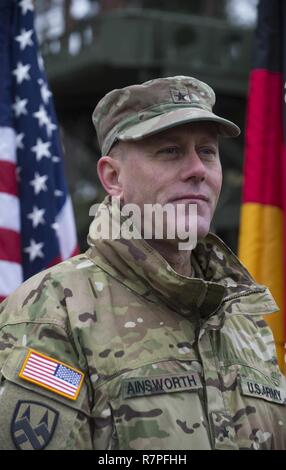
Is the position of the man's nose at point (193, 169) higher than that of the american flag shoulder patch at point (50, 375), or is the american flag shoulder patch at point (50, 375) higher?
the man's nose at point (193, 169)

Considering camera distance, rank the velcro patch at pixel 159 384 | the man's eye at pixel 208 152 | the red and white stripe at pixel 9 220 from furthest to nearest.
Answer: the red and white stripe at pixel 9 220
the man's eye at pixel 208 152
the velcro patch at pixel 159 384

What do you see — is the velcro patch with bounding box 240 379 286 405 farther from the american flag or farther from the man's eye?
the american flag

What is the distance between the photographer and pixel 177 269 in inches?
97.7

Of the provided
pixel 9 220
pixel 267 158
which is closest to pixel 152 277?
pixel 9 220

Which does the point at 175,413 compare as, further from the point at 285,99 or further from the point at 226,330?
the point at 285,99

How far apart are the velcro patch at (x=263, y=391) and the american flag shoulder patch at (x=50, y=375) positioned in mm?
496

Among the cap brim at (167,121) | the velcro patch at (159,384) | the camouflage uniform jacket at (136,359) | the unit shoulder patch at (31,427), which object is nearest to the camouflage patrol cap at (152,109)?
the cap brim at (167,121)

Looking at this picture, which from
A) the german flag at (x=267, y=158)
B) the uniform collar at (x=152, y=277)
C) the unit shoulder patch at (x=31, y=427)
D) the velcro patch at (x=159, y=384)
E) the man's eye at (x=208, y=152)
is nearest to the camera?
the unit shoulder patch at (x=31, y=427)

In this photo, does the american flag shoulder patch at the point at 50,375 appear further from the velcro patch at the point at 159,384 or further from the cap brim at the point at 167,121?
the cap brim at the point at 167,121

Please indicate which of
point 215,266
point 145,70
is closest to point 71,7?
point 145,70

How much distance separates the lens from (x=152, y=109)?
94.8 inches

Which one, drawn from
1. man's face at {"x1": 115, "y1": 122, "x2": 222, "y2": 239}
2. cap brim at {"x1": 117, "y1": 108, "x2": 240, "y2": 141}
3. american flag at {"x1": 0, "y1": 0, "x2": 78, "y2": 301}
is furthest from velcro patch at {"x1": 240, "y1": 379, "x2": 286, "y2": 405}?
american flag at {"x1": 0, "y1": 0, "x2": 78, "y2": 301}

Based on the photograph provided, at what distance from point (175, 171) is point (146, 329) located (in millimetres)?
449

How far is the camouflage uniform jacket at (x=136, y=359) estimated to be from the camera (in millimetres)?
2109
